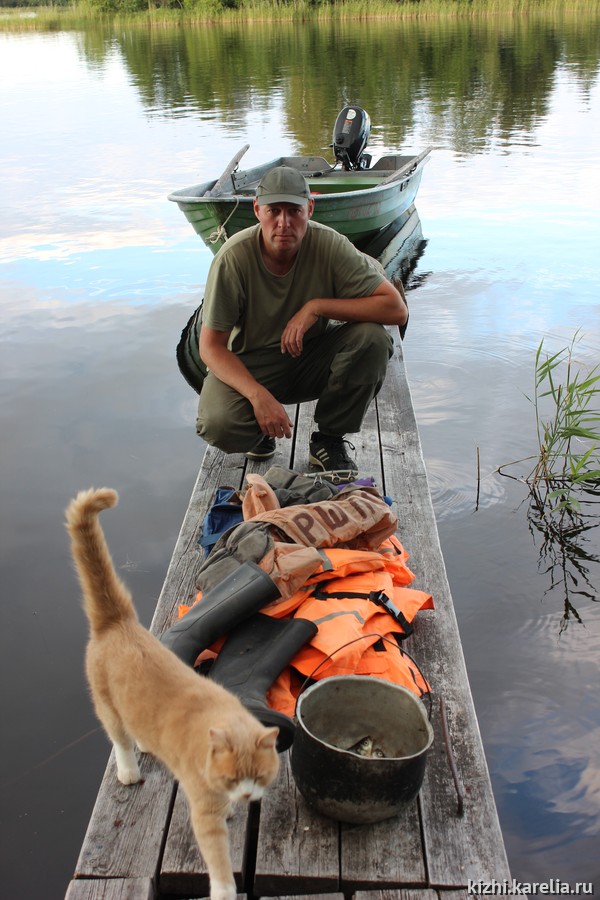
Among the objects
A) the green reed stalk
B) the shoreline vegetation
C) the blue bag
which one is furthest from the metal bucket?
the shoreline vegetation

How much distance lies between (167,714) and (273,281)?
106 inches

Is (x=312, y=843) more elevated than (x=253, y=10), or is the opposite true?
(x=253, y=10)

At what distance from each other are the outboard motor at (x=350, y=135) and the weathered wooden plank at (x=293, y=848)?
1040 centimetres

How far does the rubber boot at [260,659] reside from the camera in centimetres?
231

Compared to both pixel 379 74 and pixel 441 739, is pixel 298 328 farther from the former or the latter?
pixel 379 74

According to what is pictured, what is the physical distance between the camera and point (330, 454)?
4344mm

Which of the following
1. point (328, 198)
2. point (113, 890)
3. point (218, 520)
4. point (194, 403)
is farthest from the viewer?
point (328, 198)

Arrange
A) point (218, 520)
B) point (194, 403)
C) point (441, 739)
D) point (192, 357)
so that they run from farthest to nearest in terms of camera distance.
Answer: point (192, 357), point (194, 403), point (218, 520), point (441, 739)

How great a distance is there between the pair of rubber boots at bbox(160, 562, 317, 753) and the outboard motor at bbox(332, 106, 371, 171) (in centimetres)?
968

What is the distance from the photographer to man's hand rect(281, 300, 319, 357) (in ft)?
13.3

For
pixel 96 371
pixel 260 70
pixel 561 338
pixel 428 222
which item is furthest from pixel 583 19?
Answer: pixel 96 371

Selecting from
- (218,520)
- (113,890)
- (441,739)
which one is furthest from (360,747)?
Answer: (218,520)

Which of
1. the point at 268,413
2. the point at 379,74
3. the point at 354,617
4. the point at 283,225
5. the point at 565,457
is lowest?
the point at 565,457

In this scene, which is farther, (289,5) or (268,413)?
(289,5)
